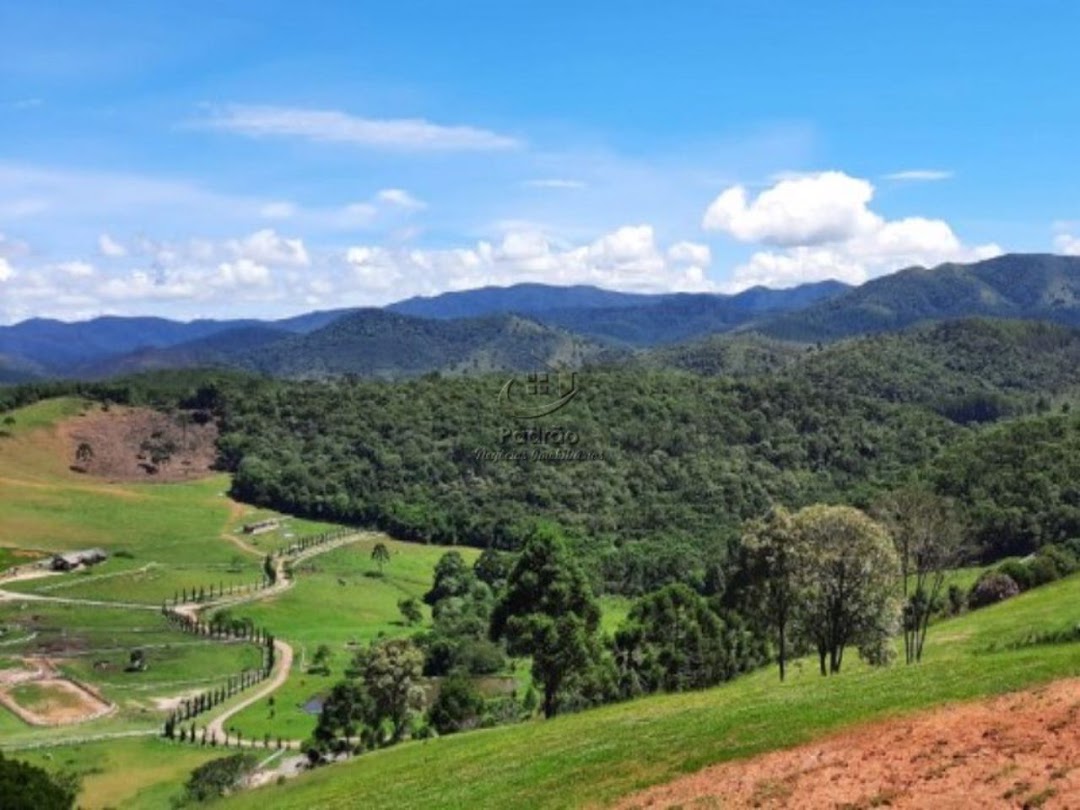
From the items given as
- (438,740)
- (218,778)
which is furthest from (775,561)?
(218,778)

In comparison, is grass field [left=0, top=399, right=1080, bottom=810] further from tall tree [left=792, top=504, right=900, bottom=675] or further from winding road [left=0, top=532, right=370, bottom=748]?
tall tree [left=792, top=504, right=900, bottom=675]

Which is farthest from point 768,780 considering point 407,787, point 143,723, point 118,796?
point 143,723

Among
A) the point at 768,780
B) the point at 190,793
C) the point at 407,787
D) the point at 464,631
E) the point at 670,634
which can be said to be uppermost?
the point at 768,780

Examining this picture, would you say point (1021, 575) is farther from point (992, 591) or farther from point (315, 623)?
point (315, 623)

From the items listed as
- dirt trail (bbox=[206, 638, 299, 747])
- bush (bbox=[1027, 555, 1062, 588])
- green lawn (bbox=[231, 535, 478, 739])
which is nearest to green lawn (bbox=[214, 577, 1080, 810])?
dirt trail (bbox=[206, 638, 299, 747])

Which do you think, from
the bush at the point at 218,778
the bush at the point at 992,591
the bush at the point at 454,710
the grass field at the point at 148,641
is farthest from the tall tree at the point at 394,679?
the bush at the point at 992,591

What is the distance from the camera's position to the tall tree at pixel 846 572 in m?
57.3

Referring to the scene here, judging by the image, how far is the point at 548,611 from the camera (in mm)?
60500

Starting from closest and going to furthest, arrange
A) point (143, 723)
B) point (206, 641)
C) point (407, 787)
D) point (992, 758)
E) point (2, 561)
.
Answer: point (992, 758) → point (407, 787) → point (143, 723) → point (206, 641) → point (2, 561)

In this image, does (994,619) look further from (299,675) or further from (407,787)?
(299,675)

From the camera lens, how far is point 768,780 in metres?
27.5

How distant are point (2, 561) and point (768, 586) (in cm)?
16621

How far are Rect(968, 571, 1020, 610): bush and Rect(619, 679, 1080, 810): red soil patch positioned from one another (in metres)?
85.9

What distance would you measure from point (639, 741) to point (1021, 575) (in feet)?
301
